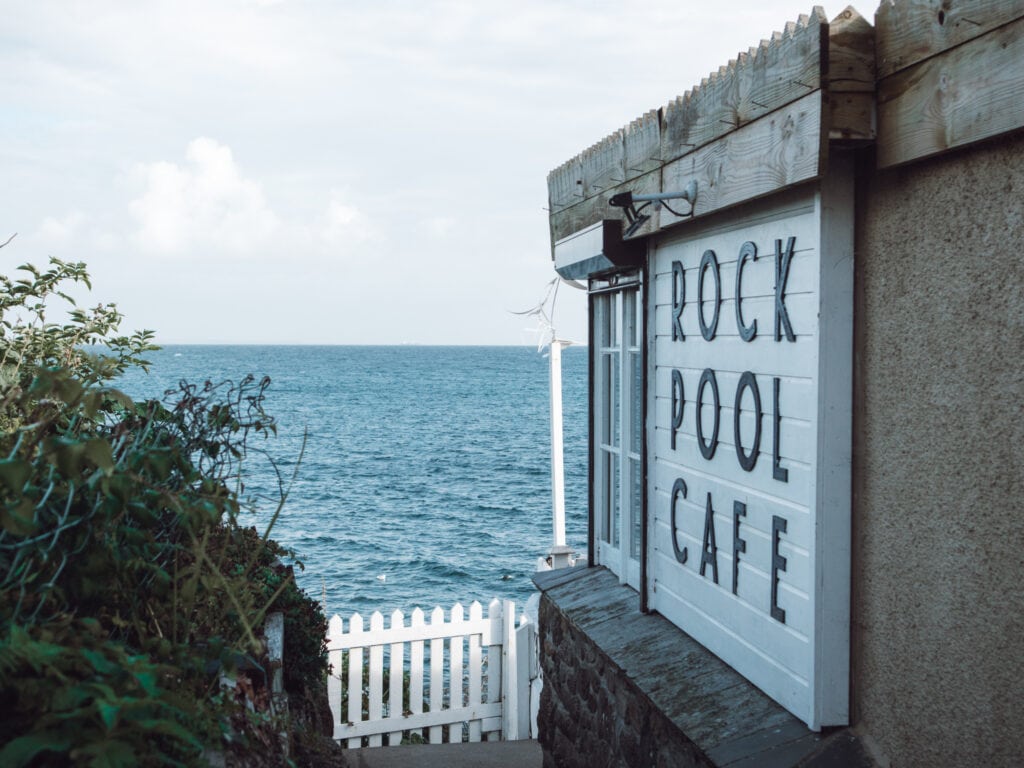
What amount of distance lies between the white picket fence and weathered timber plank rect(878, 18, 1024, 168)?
5.39 metres

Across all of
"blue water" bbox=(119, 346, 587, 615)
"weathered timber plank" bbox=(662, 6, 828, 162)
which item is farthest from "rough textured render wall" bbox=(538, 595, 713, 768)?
"weathered timber plank" bbox=(662, 6, 828, 162)

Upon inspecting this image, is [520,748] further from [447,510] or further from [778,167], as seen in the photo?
[447,510]

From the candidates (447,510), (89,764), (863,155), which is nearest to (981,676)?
(863,155)

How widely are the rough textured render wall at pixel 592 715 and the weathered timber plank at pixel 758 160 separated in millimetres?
2128

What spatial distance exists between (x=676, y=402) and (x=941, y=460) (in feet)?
6.08

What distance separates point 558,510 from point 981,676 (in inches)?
280

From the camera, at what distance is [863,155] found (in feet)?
10.6

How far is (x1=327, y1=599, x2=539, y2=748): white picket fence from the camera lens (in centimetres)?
740

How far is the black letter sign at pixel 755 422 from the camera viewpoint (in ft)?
12.4

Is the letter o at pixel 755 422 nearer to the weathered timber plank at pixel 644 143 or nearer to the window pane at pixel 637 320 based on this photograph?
the window pane at pixel 637 320

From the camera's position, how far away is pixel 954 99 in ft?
8.71

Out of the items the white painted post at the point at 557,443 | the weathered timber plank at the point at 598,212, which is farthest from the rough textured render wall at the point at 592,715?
the white painted post at the point at 557,443

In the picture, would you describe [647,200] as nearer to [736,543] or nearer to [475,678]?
[736,543]

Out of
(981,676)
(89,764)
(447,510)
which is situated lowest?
(447,510)
